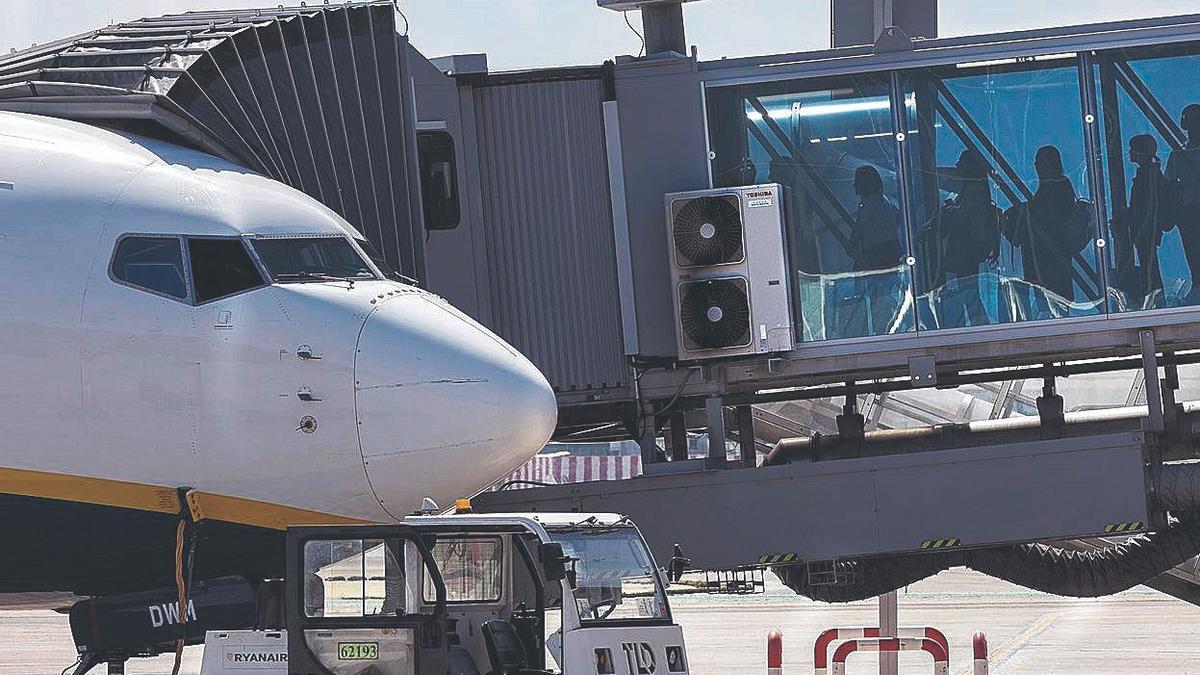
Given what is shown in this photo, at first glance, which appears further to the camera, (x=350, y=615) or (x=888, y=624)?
(x=888, y=624)

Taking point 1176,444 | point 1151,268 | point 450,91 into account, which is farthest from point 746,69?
point 1176,444

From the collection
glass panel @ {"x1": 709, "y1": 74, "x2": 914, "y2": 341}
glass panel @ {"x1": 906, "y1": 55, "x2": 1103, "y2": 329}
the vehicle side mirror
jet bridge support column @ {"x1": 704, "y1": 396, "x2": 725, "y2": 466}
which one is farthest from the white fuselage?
glass panel @ {"x1": 906, "y1": 55, "x2": 1103, "y2": 329}

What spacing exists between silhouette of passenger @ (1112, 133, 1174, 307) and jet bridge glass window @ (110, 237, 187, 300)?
8888 mm

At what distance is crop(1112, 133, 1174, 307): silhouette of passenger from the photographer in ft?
50.4

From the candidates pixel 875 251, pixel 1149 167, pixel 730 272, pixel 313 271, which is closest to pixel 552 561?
pixel 313 271

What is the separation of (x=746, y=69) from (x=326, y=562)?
7285 millimetres

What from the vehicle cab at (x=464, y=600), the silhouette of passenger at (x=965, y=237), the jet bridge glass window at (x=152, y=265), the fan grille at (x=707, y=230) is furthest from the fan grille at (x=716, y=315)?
the jet bridge glass window at (x=152, y=265)

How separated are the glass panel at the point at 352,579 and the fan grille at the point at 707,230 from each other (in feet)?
17.8

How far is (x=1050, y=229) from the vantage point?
50.9ft

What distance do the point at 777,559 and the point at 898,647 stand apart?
168 cm

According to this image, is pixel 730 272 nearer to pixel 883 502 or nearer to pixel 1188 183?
pixel 883 502

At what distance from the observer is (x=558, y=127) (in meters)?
15.8

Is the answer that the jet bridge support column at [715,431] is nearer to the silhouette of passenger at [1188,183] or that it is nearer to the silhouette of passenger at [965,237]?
the silhouette of passenger at [965,237]

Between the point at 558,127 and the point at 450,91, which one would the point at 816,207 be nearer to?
the point at 558,127
